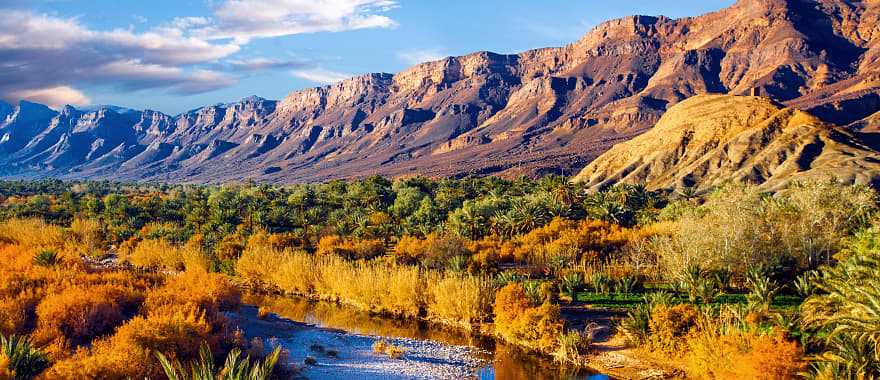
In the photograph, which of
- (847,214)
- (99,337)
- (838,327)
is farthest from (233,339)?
(847,214)

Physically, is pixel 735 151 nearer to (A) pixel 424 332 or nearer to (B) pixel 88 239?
(A) pixel 424 332

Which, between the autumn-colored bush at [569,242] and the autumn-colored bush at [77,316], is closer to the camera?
the autumn-colored bush at [77,316]

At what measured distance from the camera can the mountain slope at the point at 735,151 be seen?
229 ft

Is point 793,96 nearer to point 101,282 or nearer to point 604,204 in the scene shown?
point 604,204

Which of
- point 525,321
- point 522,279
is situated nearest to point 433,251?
point 522,279

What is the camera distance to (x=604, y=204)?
4000cm

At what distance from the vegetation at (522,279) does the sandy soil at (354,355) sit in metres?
1.84

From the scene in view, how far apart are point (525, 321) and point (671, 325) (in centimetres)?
467

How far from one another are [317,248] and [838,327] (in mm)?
27544

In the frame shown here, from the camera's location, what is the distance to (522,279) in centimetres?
2611

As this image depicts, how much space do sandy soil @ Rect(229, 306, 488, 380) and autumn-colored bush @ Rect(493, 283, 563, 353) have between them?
1.44 metres

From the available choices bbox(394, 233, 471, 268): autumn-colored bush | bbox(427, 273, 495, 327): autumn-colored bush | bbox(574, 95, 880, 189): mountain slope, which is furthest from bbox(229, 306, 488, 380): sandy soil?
bbox(574, 95, 880, 189): mountain slope

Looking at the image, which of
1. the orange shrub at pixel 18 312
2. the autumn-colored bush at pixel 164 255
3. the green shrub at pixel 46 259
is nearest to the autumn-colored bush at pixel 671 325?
the orange shrub at pixel 18 312

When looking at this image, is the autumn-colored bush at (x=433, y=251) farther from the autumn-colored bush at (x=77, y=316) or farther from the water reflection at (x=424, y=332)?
the autumn-colored bush at (x=77, y=316)
